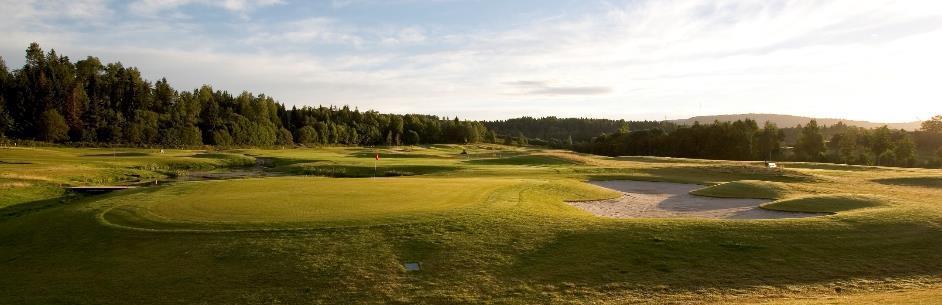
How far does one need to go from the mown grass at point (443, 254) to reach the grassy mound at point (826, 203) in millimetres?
516

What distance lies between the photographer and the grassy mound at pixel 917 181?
119 feet

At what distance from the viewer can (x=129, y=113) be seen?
120938 mm

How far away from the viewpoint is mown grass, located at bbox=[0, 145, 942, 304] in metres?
13.5

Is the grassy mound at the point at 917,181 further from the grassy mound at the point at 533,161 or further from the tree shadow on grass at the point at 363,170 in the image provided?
the tree shadow on grass at the point at 363,170

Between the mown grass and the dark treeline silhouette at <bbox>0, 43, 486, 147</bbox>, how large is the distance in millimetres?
100315

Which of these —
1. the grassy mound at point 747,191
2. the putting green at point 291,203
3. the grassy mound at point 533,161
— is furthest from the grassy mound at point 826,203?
the grassy mound at point 533,161

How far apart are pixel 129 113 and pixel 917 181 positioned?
134949mm

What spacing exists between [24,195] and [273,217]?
2362cm

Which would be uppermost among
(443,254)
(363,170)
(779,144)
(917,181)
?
(779,144)

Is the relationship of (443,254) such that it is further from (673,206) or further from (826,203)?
(826,203)

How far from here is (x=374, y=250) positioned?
16312 millimetres

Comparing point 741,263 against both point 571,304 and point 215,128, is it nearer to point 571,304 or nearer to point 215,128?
point 571,304

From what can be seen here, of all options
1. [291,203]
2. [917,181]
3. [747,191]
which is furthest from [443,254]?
[917,181]

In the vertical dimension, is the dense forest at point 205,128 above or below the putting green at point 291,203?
above
